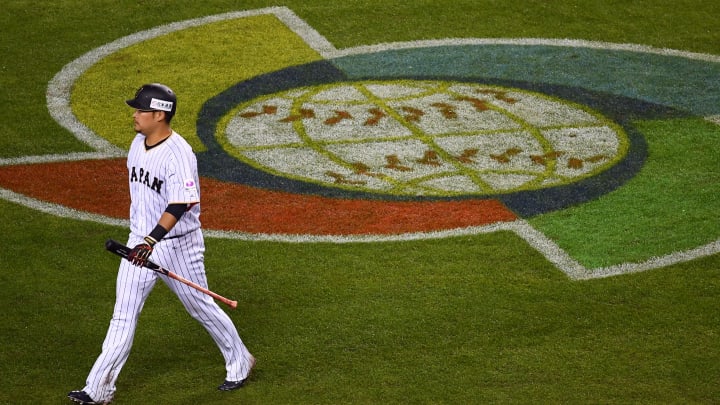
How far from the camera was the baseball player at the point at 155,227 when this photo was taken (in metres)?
8.09

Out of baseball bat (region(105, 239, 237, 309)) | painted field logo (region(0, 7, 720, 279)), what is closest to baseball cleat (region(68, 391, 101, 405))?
baseball bat (region(105, 239, 237, 309))

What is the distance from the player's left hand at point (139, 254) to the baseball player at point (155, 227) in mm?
81

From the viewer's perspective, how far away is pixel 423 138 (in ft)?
45.5

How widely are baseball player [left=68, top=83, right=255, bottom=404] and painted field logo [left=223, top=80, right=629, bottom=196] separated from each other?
431 cm

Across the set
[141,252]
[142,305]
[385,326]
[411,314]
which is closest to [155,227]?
[141,252]

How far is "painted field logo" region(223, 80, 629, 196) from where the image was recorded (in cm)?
1279

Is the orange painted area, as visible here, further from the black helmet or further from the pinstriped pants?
the black helmet

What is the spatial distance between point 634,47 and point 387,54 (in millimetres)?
3496

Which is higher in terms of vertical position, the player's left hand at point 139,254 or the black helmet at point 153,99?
the black helmet at point 153,99

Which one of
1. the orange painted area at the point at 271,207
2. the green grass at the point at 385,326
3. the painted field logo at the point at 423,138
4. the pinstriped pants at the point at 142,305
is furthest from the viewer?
the painted field logo at the point at 423,138

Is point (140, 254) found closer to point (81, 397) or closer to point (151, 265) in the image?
point (151, 265)

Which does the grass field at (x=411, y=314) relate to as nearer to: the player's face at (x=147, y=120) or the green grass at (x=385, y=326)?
the green grass at (x=385, y=326)

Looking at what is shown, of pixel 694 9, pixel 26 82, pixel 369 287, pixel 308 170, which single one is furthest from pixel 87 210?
pixel 694 9

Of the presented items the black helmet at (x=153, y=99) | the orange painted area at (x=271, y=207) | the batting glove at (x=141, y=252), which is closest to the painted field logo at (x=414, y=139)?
the orange painted area at (x=271, y=207)
